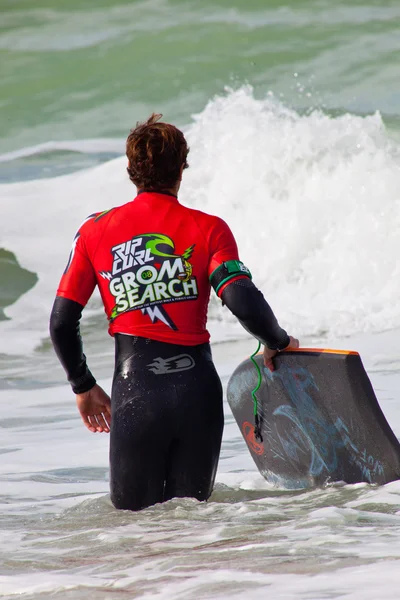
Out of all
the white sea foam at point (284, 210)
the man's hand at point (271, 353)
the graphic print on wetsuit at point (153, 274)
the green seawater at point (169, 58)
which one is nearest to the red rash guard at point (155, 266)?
the graphic print on wetsuit at point (153, 274)

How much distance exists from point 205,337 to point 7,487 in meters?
1.59

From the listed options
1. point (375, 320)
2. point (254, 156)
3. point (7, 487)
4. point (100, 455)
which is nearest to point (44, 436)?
point (100, 455)

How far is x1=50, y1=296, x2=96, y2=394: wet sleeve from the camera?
289cm

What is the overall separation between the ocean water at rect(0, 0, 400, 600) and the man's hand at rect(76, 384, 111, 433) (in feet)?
1.10

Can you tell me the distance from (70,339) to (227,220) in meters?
8.12

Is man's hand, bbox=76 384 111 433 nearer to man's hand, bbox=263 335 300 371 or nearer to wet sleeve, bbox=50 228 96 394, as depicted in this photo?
wet sleeve, bbox=50 228 96 394

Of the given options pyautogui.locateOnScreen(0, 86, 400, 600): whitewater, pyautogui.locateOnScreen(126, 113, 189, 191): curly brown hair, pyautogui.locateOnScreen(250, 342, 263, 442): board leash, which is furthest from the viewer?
pyautogui.locateOnScreen(250, 342, 263, 442): board leash

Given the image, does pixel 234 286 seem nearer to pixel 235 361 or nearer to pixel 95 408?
pixel 95 408

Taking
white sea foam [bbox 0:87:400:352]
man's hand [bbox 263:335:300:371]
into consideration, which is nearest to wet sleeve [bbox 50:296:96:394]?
man's hand [bbox 263:335:300:371]

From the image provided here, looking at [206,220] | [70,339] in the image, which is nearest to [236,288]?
[206,220]

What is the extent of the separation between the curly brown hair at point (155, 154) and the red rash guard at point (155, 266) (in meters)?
0.08

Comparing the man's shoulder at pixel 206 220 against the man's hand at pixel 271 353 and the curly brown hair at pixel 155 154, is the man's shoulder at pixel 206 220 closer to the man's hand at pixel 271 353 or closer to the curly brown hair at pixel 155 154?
the curly brown hair at pixel 155 154

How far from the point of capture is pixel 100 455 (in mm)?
4688

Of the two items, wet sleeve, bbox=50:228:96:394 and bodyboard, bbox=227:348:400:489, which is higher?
wet sleeve, bbox=50:228:96:394
